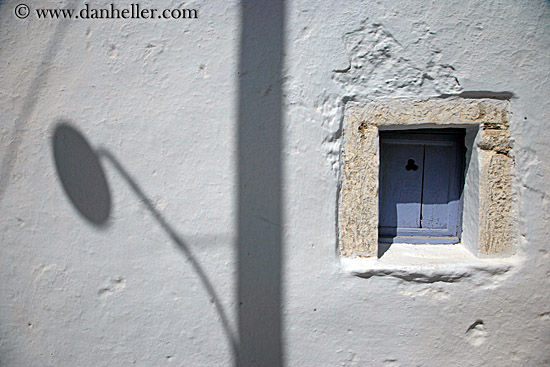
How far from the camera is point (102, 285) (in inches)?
71.6

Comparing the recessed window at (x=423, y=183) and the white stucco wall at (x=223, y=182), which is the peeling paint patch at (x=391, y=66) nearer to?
the white stucco wall at (x=223, y=182)

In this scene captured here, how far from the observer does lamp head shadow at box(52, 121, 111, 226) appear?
179 cm

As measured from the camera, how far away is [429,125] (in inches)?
68.9

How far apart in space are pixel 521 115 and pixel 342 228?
1071mm

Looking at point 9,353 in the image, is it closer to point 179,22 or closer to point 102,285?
point 102,285

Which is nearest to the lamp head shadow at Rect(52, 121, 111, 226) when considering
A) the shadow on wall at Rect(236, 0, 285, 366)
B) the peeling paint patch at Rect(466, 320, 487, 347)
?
the shadow on wall at Rect(236, 0, 285, 366)

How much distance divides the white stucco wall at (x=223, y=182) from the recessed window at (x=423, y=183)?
0.29m

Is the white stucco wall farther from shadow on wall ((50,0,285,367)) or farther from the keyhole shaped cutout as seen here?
the keyhole shaped cutout

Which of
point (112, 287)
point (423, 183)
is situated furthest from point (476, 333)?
point (112, 287)

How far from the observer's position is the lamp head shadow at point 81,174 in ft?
5.88

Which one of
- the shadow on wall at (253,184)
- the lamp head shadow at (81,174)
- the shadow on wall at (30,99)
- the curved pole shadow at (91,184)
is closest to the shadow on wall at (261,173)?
the shadow on wall at (253,184)

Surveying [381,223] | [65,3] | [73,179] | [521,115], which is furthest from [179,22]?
[521,115]

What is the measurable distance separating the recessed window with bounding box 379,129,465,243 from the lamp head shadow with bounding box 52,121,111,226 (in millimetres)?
1568

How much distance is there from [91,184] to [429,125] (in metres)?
1.82
